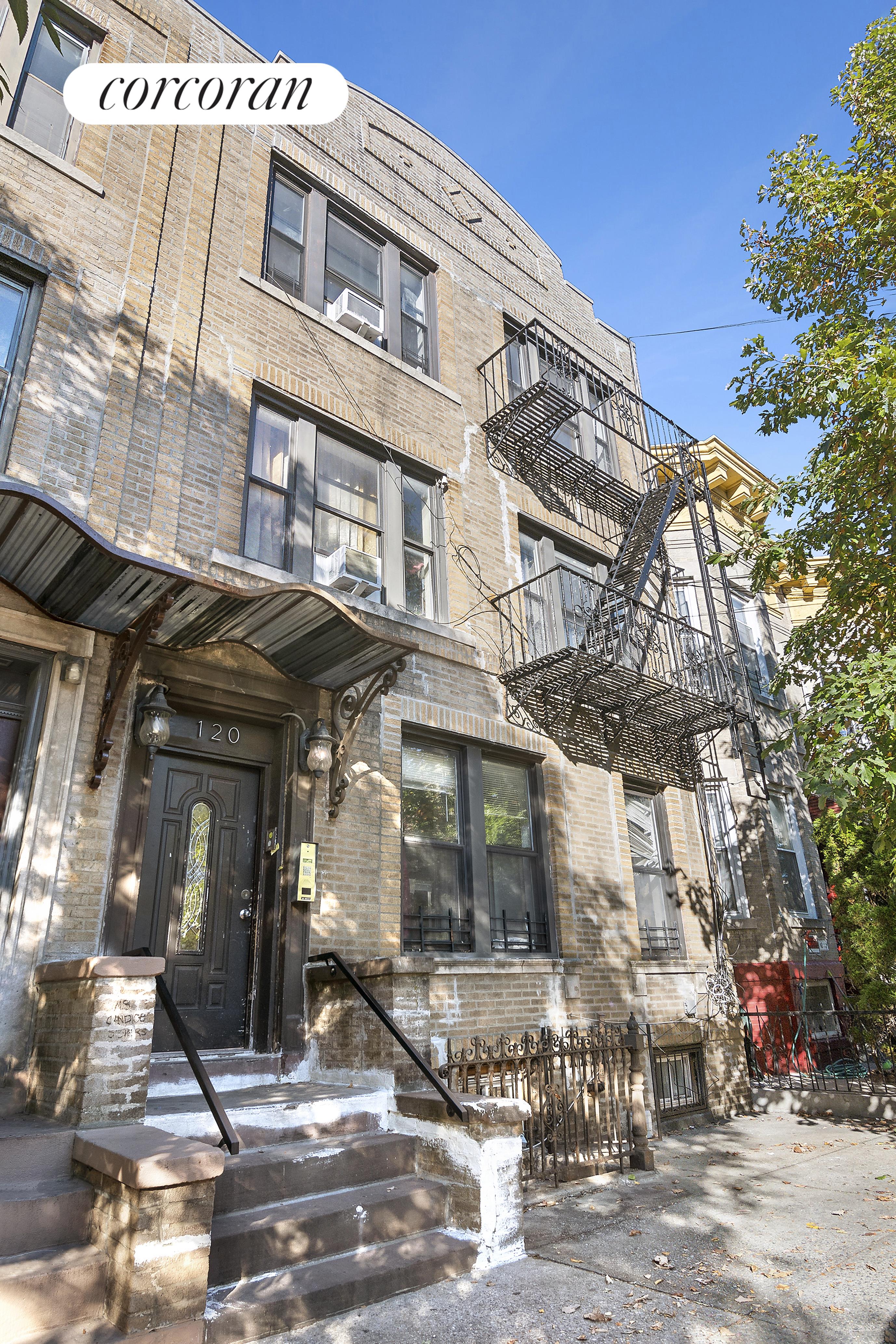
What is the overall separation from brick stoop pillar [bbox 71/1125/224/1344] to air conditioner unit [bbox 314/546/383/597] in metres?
5.28

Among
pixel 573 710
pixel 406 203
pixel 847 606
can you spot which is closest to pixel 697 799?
pixel 573 710

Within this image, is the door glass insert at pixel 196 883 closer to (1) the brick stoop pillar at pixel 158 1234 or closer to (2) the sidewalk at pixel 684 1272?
(1) the brick stoop pillar at pixel 158 1234

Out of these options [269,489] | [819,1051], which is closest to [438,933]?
[269,489]

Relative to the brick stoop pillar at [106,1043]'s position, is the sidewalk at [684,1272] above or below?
below

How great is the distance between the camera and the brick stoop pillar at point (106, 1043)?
13.6 ft

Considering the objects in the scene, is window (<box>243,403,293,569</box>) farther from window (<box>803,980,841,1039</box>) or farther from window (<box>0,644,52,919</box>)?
window (<box>803,980,841,1039</box>)

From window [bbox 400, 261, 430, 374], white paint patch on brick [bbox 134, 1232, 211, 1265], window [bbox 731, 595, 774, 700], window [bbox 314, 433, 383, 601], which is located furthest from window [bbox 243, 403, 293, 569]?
window [bbox 731, 595, 774, 700]

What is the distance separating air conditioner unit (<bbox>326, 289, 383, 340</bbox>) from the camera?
9.33m

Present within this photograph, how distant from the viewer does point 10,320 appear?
6504 millimetres

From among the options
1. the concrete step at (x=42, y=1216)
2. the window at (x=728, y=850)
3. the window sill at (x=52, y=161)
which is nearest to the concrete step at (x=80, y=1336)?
the concrete step at (x=42, y=1216)

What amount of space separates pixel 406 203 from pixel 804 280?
5193mm

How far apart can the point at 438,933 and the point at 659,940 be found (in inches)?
161

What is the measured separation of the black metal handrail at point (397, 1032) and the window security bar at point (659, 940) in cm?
534

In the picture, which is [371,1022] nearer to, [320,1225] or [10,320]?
[320,1225]
